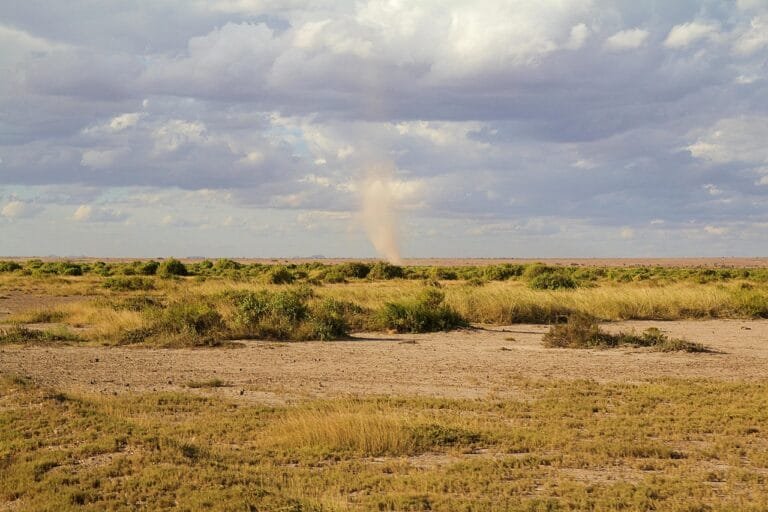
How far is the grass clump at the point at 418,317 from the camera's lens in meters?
23.5

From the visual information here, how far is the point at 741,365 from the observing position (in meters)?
16.9

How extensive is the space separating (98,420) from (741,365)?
45.1 ft

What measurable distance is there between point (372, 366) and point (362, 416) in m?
6.63

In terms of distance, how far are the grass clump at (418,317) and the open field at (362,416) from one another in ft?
0.29

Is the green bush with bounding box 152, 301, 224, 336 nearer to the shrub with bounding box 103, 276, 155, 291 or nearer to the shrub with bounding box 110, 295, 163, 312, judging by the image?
the shrub with bounding box 110, 295, 163, 312

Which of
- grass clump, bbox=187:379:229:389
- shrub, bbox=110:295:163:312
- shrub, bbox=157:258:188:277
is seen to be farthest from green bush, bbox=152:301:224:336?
shrub, bbox=157:258:188:277

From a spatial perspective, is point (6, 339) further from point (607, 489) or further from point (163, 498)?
point (607, 489)

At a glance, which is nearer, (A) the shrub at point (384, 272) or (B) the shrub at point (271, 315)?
(B) the shrub at point (271, 315)

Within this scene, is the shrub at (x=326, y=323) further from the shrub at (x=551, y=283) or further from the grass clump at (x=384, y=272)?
the grass clump at (x=384, y=272)

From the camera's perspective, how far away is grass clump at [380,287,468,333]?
23.5m

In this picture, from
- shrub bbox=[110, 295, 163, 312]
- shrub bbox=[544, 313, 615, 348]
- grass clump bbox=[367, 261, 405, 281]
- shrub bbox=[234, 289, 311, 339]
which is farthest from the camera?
grass clump bbox=[367, 261, 405, 281]

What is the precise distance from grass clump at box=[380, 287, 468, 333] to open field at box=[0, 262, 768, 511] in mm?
90

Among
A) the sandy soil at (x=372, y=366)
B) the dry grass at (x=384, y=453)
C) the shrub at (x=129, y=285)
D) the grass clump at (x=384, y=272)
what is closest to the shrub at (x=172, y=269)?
the grass clump at (x=384, y=272)

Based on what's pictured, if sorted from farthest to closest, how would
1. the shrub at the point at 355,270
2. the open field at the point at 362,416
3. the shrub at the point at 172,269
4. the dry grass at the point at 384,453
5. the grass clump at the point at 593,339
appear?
the shrub at the point at 172,269 < the shrub at the point at 355,270 < the grass clump at the point at 593,339 < the open field at the point at 362,416 < the dry grass at the point at 384,453
